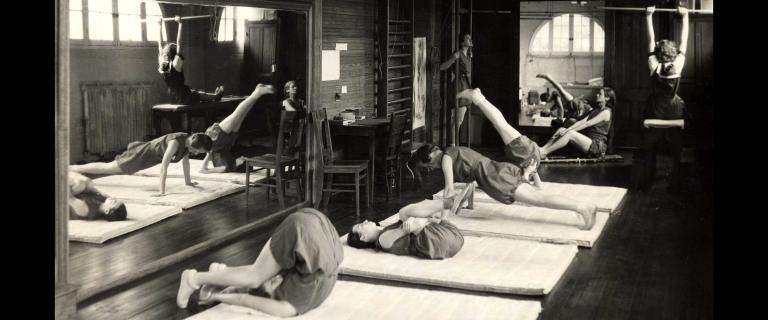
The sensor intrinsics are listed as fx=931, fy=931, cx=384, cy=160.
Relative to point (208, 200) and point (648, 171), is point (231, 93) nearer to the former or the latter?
point (208, 200)

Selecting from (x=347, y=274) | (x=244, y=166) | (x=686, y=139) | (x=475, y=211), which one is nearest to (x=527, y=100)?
(x=686, y=139)

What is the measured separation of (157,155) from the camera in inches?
273

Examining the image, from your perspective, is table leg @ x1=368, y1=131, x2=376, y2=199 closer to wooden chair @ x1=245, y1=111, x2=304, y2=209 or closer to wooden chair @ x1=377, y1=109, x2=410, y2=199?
wooden chair @ x1=377, y1=109, x2=410, y2=199

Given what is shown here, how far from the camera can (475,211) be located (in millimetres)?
9320

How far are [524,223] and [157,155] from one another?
3.56 metres

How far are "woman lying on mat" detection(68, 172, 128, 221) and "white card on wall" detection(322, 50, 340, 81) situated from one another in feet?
12.3

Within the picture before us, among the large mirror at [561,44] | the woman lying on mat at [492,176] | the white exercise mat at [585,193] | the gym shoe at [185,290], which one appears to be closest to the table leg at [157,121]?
the gym shoe at [185,290]

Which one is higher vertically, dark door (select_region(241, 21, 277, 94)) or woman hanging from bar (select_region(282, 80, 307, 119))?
dark door (select_region(241, 21, 277, 94))

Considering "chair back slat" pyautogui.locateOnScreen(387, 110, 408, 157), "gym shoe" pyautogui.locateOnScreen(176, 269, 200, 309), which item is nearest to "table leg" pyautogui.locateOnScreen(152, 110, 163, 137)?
"gym shoe" pyautogui.locateOnScreen(176, 269, 200, 309)

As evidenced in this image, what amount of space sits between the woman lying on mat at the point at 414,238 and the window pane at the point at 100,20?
2.53 metres

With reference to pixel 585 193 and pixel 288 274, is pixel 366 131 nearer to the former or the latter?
pixel 585 193

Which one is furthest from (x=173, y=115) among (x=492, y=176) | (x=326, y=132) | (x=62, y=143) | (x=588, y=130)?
(x=588, y=130)

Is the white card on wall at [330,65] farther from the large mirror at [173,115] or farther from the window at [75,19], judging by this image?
the window at [75,19]

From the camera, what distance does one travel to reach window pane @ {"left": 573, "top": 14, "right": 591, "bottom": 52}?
1841 centimetres
